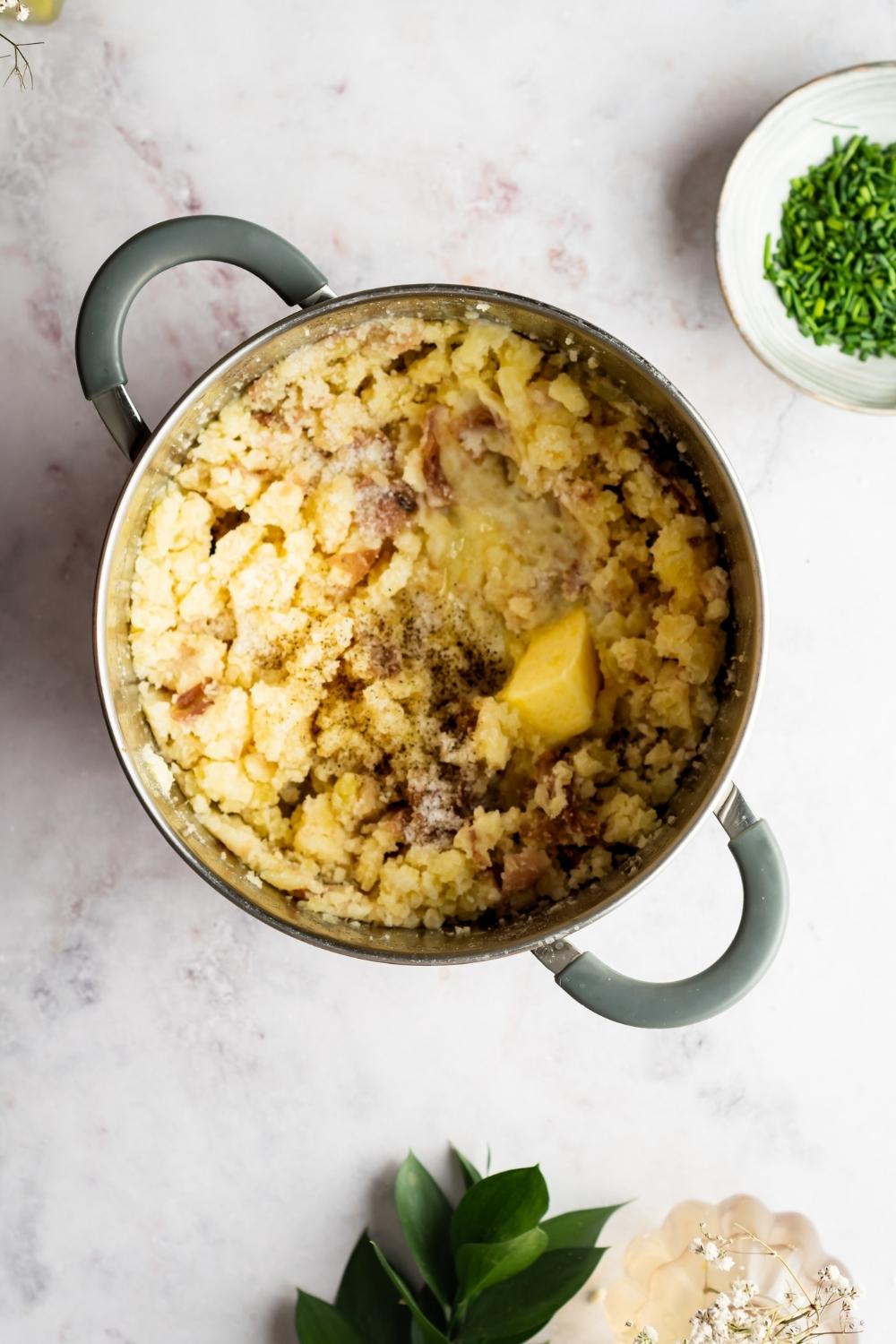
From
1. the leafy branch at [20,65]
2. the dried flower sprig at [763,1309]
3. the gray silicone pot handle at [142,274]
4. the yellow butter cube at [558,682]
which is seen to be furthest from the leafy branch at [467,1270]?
the leafy branch at [20,65]

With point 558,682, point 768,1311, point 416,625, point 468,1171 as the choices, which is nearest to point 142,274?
point 416,625

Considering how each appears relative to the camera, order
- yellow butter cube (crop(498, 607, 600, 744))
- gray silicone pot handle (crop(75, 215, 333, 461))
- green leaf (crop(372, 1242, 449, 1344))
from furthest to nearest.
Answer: green leaf (crop(372, 1242, 449, 1344)), yellow butter cube (crop(498, 607, 600, 744)), gray silicone pot handle (crop(75, 215, 333, 461))

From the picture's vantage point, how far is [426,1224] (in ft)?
4.44

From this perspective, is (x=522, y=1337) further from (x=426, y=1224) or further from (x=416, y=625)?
(x=416, y=625)

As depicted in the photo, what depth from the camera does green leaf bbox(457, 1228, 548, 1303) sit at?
126 centimetres

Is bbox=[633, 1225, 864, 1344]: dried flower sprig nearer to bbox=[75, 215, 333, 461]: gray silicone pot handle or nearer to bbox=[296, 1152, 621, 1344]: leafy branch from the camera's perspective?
bbox=[296, 1152, 621, 1344]: leafy branch

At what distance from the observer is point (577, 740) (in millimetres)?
1217

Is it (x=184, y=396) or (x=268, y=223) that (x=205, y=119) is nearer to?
(x=268, y=223)

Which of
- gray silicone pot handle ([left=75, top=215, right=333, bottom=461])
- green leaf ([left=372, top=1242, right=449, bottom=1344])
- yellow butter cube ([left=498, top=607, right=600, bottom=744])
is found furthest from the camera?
green leaf ([left=372, top=1242, right=449, bottom=1344])

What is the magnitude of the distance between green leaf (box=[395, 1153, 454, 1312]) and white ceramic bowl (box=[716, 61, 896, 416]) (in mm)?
1054

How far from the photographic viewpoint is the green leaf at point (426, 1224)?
1.33 meters

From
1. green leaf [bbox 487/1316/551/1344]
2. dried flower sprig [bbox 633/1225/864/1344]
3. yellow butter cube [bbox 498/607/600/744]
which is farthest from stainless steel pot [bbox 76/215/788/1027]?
green leaf [bbox 487/1316/551/1344]

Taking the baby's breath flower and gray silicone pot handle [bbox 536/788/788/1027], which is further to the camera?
the baby's breath flower

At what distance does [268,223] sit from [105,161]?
0.21 meters
